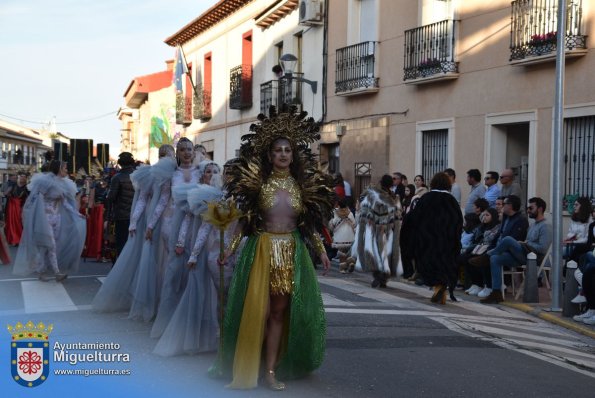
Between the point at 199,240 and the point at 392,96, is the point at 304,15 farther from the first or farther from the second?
the point at 199,240

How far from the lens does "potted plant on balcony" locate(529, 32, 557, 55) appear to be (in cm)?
1495

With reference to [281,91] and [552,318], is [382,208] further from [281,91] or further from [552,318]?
[281,91]

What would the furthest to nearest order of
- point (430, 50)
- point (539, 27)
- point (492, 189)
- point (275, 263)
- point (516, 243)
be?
1. point (430, 50)
2. point (539, 27)
3. point (492, 189)
4. point (516, 243)
5. point (275, 263)

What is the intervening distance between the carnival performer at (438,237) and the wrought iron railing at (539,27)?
4.22 metres

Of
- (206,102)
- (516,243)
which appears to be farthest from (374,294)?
(206,102)

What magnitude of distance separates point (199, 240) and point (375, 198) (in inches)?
249

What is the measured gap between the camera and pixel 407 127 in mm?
20312

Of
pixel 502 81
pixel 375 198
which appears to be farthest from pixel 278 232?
pixel 502 81

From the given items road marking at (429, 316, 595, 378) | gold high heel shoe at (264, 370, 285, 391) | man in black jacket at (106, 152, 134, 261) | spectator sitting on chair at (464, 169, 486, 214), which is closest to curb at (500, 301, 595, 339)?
road marking at (429, 316, 595, 378)

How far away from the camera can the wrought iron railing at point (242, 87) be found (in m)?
30.9

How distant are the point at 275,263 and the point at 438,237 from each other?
597 centimetres

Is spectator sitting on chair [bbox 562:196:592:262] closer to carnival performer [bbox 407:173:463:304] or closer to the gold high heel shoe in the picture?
carnival performer [bbox 407:173:463:304]

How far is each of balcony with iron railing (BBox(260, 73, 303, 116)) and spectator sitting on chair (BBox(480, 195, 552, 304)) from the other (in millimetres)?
13720

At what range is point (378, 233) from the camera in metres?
13.8
